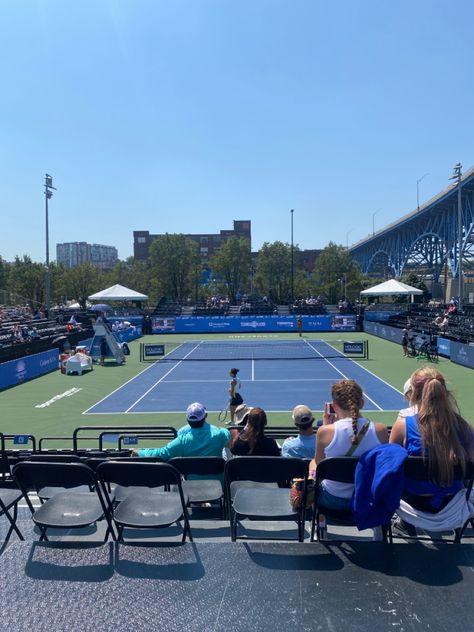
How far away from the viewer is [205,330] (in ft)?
171

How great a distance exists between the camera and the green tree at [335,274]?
263ft

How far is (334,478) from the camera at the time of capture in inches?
155

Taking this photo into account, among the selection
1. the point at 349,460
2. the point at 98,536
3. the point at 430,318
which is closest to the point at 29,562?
the point at 98,536

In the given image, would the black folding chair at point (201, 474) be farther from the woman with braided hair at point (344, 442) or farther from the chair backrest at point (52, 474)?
the woman with braided hair at point (344, 442)

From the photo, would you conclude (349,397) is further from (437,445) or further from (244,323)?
(244,323)

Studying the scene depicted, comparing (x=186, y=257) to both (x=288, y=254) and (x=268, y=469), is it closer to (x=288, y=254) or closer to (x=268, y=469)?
(x=288, y=254)

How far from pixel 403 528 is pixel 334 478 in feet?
2.65

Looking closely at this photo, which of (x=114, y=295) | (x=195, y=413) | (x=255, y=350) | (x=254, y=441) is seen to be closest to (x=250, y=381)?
(x=255, y=350)

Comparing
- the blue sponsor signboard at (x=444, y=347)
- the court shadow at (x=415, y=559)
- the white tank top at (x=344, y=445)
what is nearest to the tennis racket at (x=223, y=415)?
the white tank top at (x=344, y=445)

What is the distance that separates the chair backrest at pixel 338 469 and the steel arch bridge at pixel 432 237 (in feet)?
245

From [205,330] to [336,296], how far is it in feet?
109

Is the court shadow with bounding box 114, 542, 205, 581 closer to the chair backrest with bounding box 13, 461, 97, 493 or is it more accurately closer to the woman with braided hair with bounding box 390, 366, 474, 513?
the chair backrest with bounding box 13, 461, 97, 493

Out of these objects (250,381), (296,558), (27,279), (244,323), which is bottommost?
(250,381)

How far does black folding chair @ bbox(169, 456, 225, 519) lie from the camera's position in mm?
4742
